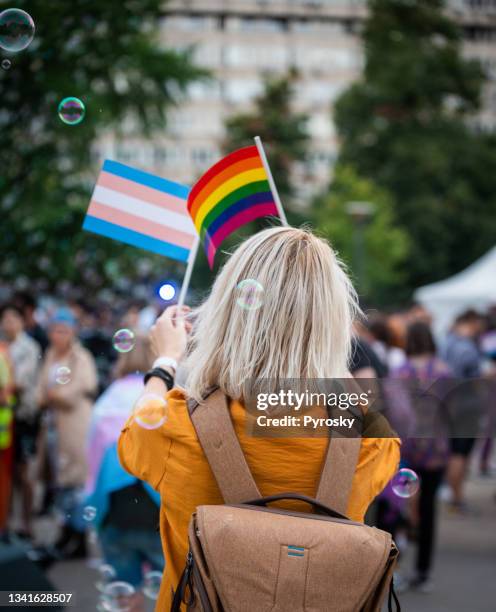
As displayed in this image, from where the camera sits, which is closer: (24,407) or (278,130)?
(24,407)

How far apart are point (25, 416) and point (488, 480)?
5.47m

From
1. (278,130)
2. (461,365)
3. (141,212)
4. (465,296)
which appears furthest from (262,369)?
(278,130)

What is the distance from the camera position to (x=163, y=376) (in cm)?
225

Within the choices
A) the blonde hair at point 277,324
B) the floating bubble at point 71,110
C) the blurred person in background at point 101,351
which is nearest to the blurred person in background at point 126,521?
the floating bubble at point 71,110

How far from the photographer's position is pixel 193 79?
1244cm

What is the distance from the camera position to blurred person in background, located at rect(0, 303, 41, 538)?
6699 mm

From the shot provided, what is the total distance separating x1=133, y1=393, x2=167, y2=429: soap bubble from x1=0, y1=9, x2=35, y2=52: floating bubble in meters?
1.96

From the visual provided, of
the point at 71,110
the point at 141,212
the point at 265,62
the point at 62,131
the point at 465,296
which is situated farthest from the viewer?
the point at 265,62

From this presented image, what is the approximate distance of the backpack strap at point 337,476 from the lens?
76.5 inches

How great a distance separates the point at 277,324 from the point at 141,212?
886 mm

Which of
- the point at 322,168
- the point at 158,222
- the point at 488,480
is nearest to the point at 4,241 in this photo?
the point at 488,480

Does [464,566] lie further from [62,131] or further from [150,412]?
[62,131]

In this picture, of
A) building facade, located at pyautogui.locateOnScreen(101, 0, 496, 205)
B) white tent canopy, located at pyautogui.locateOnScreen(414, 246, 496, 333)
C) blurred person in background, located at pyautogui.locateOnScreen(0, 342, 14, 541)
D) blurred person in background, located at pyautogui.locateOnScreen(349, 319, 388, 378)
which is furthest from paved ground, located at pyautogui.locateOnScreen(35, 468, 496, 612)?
building facade, located at pyautogui.locateOnScreen(101, 0, 496, 205)

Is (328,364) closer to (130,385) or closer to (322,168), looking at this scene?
(130,385)
